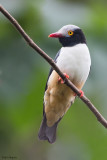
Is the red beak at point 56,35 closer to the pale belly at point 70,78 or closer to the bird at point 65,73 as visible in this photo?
the bird at point 65,73

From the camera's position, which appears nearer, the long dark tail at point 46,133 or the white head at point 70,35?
the white head at point 70,35

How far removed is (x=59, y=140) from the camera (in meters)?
5.97

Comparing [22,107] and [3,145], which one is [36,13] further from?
[3,145]

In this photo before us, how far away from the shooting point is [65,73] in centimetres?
404

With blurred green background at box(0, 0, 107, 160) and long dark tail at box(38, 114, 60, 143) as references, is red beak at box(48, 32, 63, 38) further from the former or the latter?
long dark tail at box(38, 114, 60, 143)

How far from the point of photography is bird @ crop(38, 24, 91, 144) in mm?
4062

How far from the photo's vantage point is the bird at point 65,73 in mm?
4062

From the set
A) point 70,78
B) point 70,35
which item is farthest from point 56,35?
point 70,78

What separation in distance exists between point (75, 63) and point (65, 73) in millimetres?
145

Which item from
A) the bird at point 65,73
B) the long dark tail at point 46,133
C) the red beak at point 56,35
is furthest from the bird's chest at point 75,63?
the long dark tail at point 46,133

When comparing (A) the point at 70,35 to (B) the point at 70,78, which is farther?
(A) the point at 70,35

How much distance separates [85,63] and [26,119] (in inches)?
35.8

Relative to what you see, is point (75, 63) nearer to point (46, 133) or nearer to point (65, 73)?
point (65, 73)

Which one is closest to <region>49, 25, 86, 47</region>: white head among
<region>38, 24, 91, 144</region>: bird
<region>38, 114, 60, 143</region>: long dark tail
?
<region>38, 24, 91, 144</region>: bird
